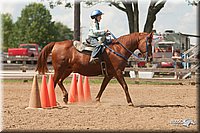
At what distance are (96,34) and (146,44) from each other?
133 cm

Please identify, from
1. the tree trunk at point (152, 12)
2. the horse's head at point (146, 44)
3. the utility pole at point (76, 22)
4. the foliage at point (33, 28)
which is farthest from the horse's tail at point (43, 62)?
the foliage at point (33, 28)

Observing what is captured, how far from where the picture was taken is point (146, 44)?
10.7m

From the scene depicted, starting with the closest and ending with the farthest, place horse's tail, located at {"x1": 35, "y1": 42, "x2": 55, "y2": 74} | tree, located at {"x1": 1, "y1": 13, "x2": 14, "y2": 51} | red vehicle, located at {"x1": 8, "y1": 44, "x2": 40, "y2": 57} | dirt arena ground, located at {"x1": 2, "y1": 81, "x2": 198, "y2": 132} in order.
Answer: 1. dirt arena ground, located at {"x1": 2, "y1": 81, "x2": 198, "y2": 132}
2. horse's tail, located at {"x1": 35, "y1": 42, "x2": 55, "y2": 74}
3. red vehicle, located at {"x1": 8, "y1": 44, "x2": 40, "y2": 57}
4. tree, located at {"x1": 1, "y1": 13, "x2": 14, "y2": 51}

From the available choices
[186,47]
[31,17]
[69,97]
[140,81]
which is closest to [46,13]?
[31,17]

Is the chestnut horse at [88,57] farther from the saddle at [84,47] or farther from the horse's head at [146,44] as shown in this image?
the saddle at [84,47]

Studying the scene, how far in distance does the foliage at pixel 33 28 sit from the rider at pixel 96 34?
6205cm

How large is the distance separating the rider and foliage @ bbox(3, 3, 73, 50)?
62.0 meters

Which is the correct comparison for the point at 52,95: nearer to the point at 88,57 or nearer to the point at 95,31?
the point at 88,57

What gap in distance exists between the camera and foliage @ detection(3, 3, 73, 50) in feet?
239

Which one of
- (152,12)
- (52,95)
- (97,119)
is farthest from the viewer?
(152,12)

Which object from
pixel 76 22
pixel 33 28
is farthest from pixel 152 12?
pixel 33 28

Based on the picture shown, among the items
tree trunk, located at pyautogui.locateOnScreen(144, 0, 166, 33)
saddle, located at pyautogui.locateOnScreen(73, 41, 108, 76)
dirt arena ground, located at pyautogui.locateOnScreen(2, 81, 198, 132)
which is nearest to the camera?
dirt arena ground, located at pyautogui.locateOnScreen(2, 81, 198, 132)

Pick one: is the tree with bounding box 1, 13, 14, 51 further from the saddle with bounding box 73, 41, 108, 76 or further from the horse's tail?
the saddle with bounding box 73, 41, 108, 76

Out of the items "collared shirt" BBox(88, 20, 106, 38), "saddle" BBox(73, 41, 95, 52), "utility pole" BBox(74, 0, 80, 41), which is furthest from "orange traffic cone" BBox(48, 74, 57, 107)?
"utility pole" BBox(74, 0, 80, 41)
